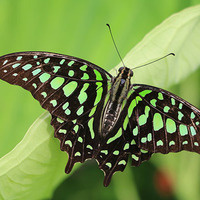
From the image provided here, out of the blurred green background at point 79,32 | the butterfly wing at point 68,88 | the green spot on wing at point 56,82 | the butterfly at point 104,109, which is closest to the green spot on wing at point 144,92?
the butterfly at point 104,109

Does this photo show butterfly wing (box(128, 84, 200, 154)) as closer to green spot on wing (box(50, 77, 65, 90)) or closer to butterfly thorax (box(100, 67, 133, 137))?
butterfly thorax (box(100, 67, 133, 137))

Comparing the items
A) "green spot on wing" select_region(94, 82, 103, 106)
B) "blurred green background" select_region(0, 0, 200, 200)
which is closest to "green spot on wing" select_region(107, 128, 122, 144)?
"green spot on wing" select_region(94, 82, 103, 106)

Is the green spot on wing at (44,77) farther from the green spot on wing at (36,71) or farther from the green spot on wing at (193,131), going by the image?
the green spot on wing at (193,131)

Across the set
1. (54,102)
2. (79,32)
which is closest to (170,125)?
(54,102)

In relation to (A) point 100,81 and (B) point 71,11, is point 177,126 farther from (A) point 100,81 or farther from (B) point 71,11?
(B) point 71,11

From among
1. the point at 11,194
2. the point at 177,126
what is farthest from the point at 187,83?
the point at 11,194

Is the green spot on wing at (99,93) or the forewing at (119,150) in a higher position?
the green spot on wing at (99,93)
